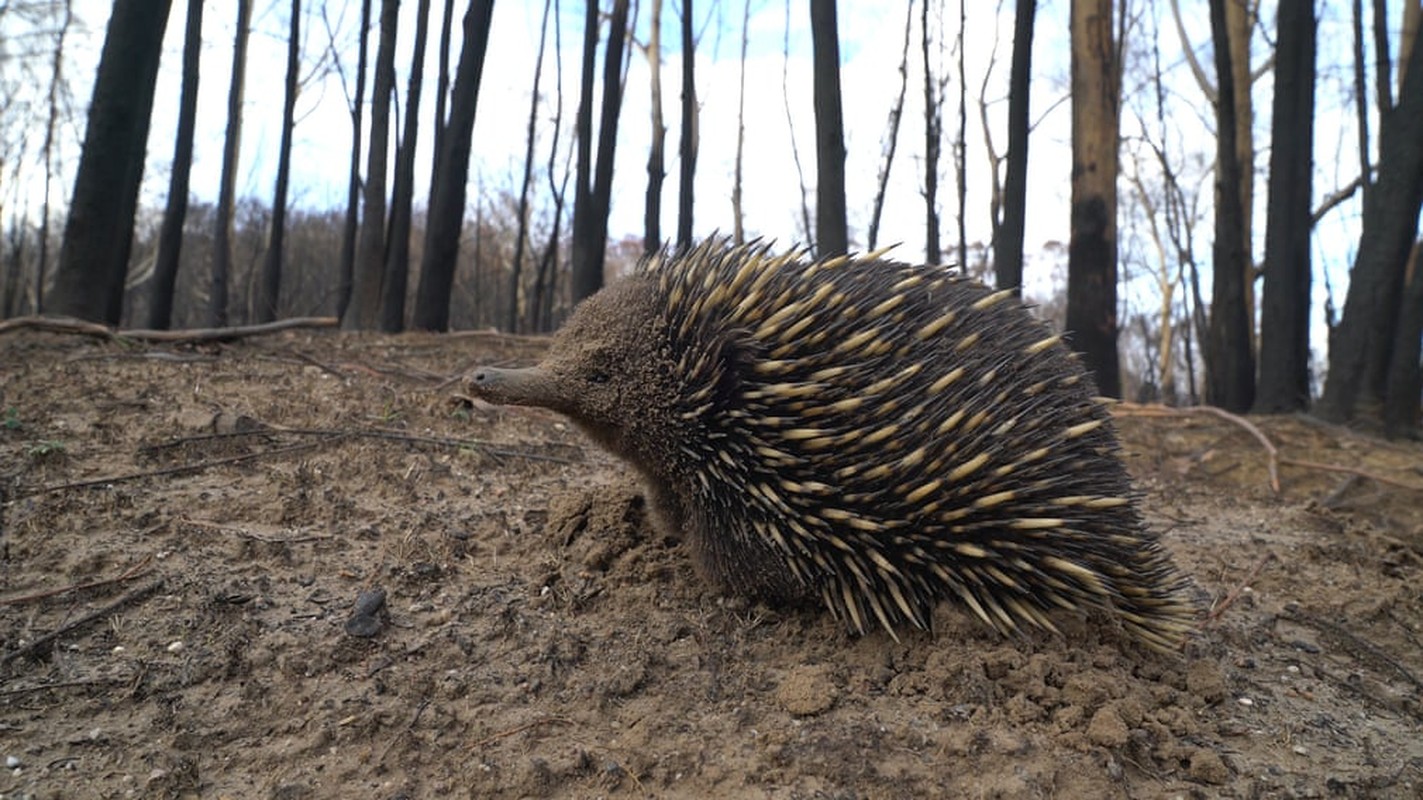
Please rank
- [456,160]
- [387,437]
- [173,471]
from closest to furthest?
[173,471] < [387,437] < [456,160]

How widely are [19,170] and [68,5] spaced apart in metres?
14.8

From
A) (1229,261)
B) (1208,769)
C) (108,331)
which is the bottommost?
(1208,769)

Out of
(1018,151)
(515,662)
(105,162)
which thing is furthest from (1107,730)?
(105,162)

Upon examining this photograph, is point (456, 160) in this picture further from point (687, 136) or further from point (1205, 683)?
point (1205, 683)

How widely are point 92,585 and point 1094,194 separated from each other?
9266mm

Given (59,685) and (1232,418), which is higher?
(1232,418)

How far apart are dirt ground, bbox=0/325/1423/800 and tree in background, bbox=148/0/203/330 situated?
7218 millimetres

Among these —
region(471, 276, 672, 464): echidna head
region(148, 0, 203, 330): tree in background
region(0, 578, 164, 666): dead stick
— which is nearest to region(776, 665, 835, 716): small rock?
region(471, 276, 672, 464): echidna head

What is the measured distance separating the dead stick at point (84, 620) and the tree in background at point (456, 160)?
7.32 meters

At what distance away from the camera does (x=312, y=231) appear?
2034 inches

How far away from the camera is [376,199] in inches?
476

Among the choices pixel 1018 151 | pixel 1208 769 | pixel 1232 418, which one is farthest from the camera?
pixel 1018 151

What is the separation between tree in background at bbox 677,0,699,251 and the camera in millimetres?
14102

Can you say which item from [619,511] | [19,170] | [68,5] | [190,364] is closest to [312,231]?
[19,170]
